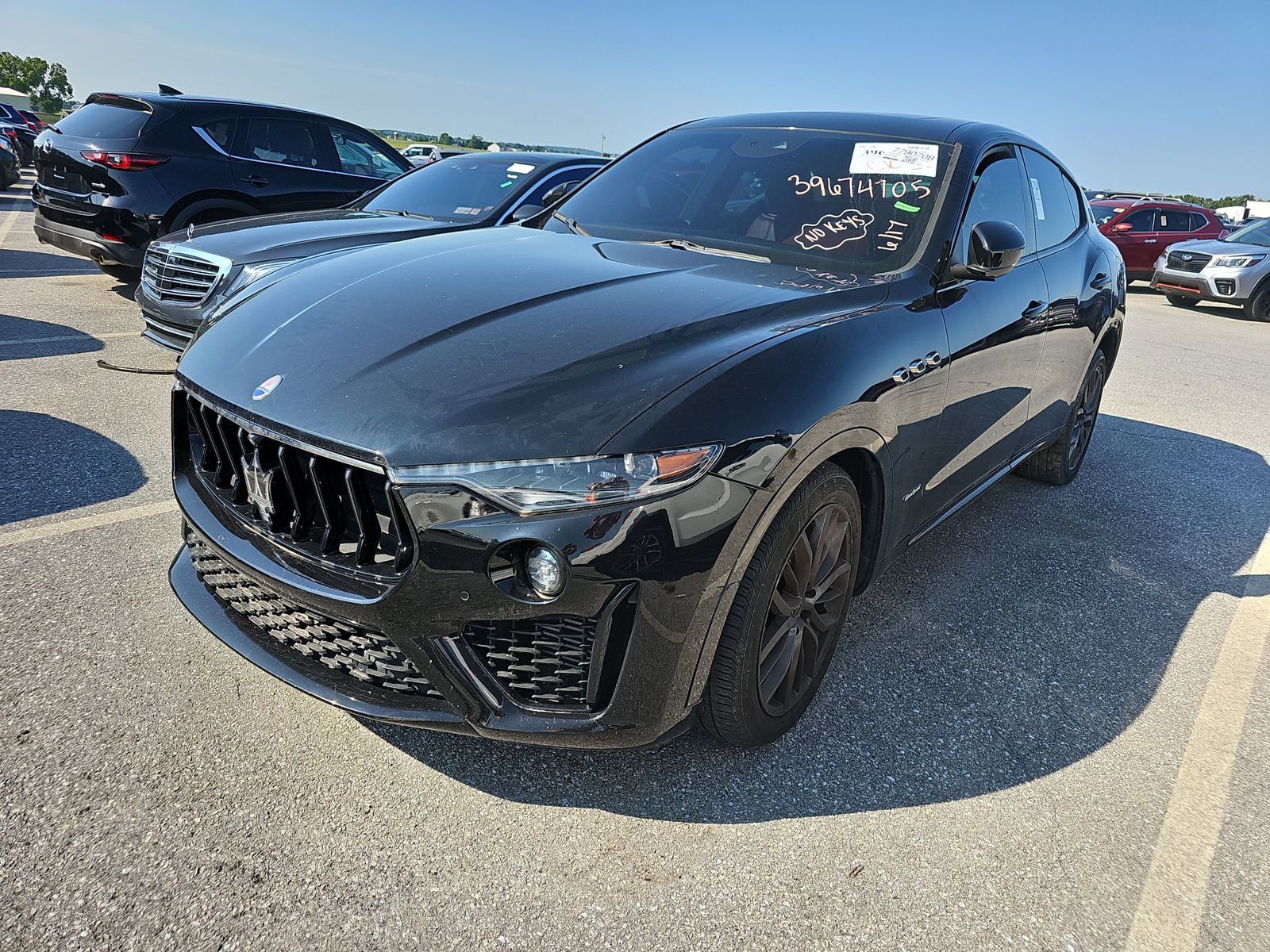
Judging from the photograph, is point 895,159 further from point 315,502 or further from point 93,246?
point 93,246

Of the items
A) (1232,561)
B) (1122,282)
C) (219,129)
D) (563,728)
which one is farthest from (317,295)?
(219,129)

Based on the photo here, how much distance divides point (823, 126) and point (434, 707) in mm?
2658

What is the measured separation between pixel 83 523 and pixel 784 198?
2.97 m

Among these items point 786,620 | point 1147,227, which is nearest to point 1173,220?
point 1147,227

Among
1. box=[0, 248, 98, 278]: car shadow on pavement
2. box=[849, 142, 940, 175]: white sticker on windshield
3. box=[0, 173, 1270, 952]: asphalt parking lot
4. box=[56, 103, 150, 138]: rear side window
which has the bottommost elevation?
box=[0, 248, 98, 278]: car shadow on pavement

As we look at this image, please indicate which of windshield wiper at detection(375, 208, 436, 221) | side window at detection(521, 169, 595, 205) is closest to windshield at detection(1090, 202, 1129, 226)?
side window at detection(521, 169, 595, 205)

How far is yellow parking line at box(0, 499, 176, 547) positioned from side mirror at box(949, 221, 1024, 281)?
3220 millimetres

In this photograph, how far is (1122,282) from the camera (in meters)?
4.96

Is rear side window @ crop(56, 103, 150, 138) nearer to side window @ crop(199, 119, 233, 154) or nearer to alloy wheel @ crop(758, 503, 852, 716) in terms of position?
side window @ crop(199, 119, 233, 154)

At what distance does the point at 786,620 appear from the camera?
7.69 feet

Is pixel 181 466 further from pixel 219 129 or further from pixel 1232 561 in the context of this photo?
pixel 219 129

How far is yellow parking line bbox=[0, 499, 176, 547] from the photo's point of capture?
10.7 feet

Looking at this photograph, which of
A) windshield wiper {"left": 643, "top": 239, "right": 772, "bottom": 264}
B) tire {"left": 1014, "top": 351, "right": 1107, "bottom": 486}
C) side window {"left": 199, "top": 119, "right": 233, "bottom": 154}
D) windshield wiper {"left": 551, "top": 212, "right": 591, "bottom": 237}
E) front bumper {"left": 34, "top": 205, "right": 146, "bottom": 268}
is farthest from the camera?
side window {"left": 199, "top": 119, "right": 233, "bottom": 154}

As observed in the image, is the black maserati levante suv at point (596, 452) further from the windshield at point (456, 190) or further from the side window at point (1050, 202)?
the windshield at point (456, 190)
